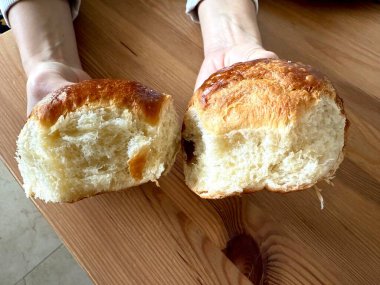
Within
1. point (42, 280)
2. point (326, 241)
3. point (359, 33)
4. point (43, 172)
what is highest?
point (43, 172)

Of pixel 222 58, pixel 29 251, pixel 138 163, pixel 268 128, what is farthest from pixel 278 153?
pixel 29 251

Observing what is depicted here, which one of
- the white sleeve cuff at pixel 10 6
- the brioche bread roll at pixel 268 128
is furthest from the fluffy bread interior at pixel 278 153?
the white sleeve cuff at pixel 10 6

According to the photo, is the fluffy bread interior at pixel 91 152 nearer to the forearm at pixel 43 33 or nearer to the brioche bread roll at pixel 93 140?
the brioche bread roll at pixel 93 140

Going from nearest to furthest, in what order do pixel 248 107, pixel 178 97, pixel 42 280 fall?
pixel 248 107 < pixel 178 97 < pixel 42 280

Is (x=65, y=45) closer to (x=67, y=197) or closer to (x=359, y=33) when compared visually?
(x=67, y=197)

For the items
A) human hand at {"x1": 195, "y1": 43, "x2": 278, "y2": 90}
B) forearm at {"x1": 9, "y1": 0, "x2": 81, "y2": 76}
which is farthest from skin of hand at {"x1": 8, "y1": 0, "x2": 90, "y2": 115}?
human hand at {"x1": 195, "y1": 43, "x2": 278, "y2": 90}

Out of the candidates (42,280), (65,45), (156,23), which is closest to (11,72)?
(65,45)
